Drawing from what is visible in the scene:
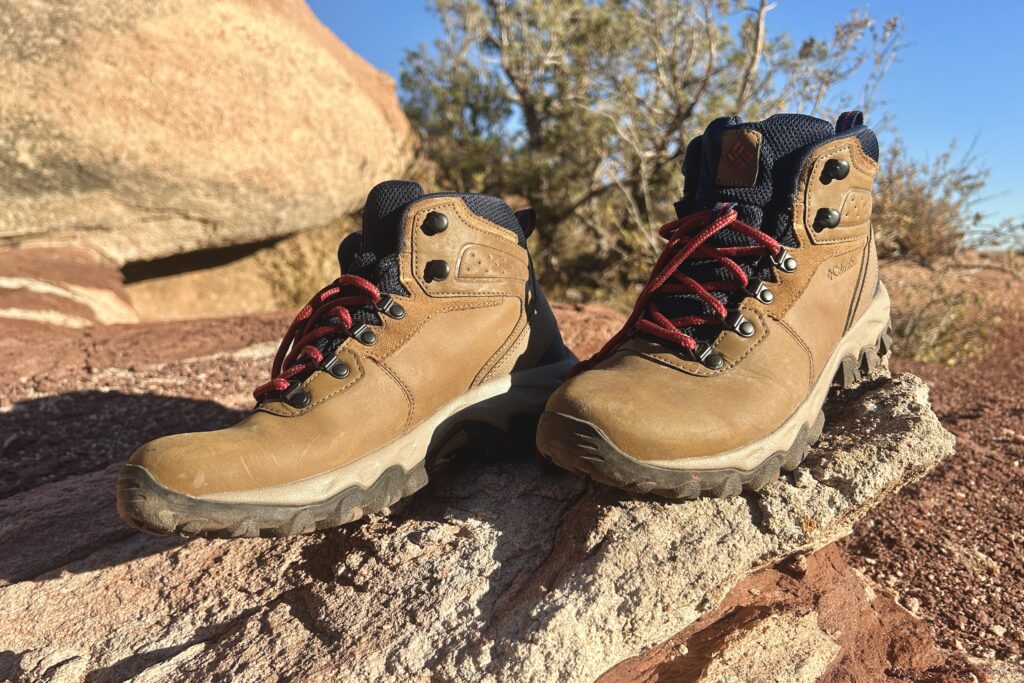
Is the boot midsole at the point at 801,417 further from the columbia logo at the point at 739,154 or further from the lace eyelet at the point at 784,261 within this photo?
the columbia logo at the point at 739,154

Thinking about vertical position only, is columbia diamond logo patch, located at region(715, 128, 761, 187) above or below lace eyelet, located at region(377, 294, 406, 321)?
above

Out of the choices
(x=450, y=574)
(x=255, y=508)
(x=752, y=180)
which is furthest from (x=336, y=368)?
(x=752, y=180)

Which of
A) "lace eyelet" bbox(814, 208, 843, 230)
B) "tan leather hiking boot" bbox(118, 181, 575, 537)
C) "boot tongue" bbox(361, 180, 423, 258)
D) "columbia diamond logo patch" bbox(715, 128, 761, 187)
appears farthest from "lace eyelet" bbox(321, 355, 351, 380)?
"lace eyelet" bbox(814, 208, 843, 230)

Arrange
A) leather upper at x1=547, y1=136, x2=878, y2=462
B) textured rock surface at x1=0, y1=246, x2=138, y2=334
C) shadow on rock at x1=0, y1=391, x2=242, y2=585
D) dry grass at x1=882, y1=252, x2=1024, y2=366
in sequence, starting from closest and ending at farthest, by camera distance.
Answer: leather upper at x1=547, y1=136, x2=878, y2=462 → shadow on rock at x1=0, y1=391, x2=242, y2=585 → textured rock surface at x1=0, y1=246, x2=138, y2=334 → dry grass at x1=882, y1=252, x2=1024, y2=366

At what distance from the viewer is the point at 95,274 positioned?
14.0 feet

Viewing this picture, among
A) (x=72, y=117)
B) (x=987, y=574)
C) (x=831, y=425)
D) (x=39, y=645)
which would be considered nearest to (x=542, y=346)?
(x=831, y=425)

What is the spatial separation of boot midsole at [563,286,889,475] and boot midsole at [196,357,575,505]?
45 cm

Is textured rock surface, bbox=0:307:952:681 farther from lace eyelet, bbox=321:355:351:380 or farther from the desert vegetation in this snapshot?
the desert vegetation

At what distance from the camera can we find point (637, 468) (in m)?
1.34

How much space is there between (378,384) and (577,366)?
1.60 feet

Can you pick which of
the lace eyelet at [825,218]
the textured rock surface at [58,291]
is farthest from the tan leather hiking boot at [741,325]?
the textured rock surface at [58,291]

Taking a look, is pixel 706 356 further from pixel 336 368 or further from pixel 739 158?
pixel 336 368

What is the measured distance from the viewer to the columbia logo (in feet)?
5.24

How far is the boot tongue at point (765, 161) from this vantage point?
1599mm
